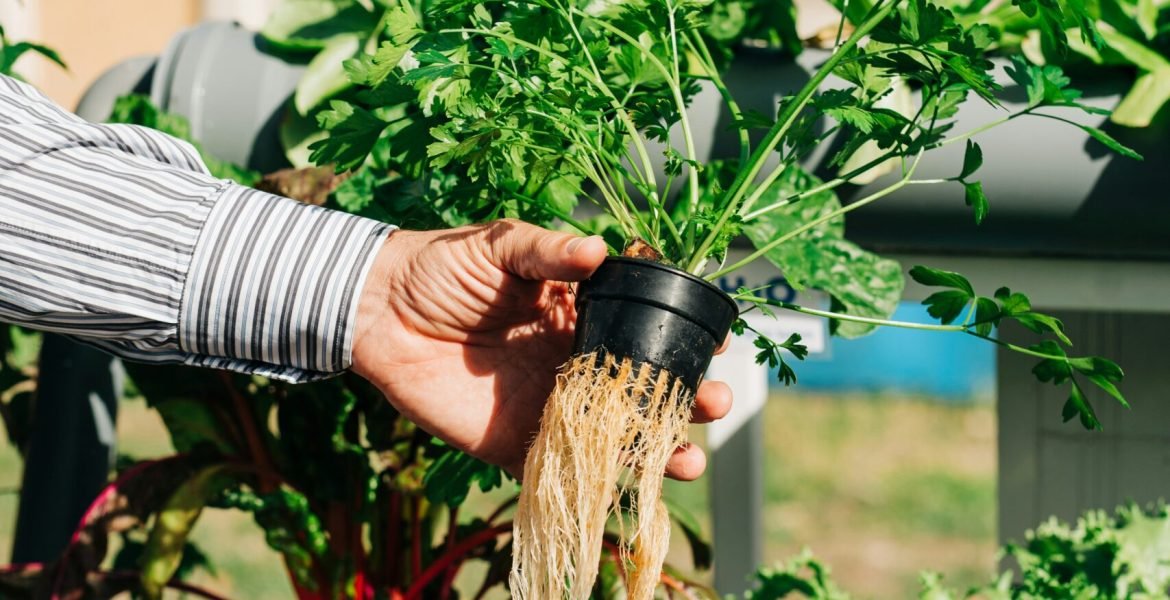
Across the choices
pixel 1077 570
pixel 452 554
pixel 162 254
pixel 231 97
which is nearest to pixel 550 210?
pixel 162 254

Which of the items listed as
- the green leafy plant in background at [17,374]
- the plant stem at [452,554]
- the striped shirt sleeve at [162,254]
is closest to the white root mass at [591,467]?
the striped shirt sleeve at [162,254]

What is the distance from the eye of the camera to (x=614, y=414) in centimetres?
77

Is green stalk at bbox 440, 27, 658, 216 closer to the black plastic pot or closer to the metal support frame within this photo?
the black plastic pot

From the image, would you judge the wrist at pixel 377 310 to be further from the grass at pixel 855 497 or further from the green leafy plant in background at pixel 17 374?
the grass at pixel 855 497

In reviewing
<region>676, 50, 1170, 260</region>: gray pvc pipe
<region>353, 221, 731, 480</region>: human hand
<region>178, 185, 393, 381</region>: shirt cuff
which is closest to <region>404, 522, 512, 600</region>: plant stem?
<region>353, 221, 731, 480</region>: human hand

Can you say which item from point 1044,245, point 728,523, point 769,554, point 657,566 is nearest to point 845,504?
point 769,554

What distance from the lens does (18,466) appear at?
457 cm

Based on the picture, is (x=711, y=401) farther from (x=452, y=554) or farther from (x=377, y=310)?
(x=452, y=554)

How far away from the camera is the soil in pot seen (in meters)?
0.78

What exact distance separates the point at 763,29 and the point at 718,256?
1.87 ft

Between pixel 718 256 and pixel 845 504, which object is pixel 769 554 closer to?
pixel 845 504

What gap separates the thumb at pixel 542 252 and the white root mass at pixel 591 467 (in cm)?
7

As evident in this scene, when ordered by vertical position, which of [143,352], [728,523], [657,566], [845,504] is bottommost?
[845,504]

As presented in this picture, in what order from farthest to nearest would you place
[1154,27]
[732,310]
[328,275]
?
[1154,27]
[328,275]
[732,310]
